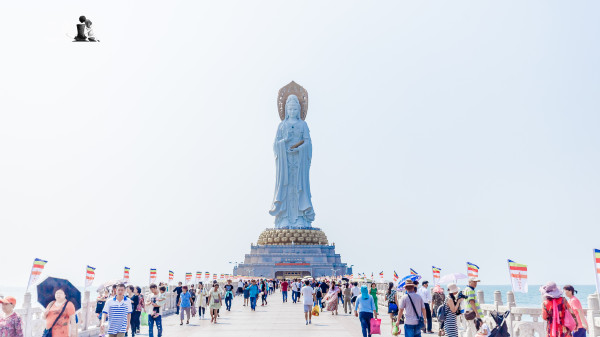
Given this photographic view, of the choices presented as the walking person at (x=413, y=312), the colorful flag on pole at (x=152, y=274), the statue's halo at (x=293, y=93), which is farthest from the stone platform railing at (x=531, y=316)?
the statue's halo at (x=293, y=93)

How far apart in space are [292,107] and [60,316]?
5584 cm

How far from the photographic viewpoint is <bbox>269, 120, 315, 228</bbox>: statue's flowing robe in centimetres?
6281

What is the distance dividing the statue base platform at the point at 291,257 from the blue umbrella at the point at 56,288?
166ft

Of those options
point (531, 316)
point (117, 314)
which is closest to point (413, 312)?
point (531, 316)

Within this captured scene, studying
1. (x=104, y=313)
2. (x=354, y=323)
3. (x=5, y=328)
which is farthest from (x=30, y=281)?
(x=354, y=323)

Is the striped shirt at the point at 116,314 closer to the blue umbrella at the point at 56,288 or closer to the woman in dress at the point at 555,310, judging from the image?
the blue umbrella at the point at 56,288

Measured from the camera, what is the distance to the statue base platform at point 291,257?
59094 millimetres

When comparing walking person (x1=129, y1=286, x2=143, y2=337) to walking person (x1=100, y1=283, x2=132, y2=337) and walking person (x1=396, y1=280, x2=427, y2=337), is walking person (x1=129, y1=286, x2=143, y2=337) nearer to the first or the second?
walking person (x1=100, y1=283, x2=132, y2=337)

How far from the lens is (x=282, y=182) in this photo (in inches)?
2491

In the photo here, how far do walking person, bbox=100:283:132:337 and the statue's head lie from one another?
2096 inches

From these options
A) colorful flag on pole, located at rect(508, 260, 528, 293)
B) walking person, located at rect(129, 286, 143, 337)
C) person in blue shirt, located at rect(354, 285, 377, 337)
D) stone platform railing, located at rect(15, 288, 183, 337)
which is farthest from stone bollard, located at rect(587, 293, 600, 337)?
walking person, located at rect(129, 286, 143, 337)

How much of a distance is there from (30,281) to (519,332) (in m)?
11.5

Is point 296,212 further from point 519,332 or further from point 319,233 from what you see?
point 519,332

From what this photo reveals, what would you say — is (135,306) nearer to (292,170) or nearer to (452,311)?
(452,311)
